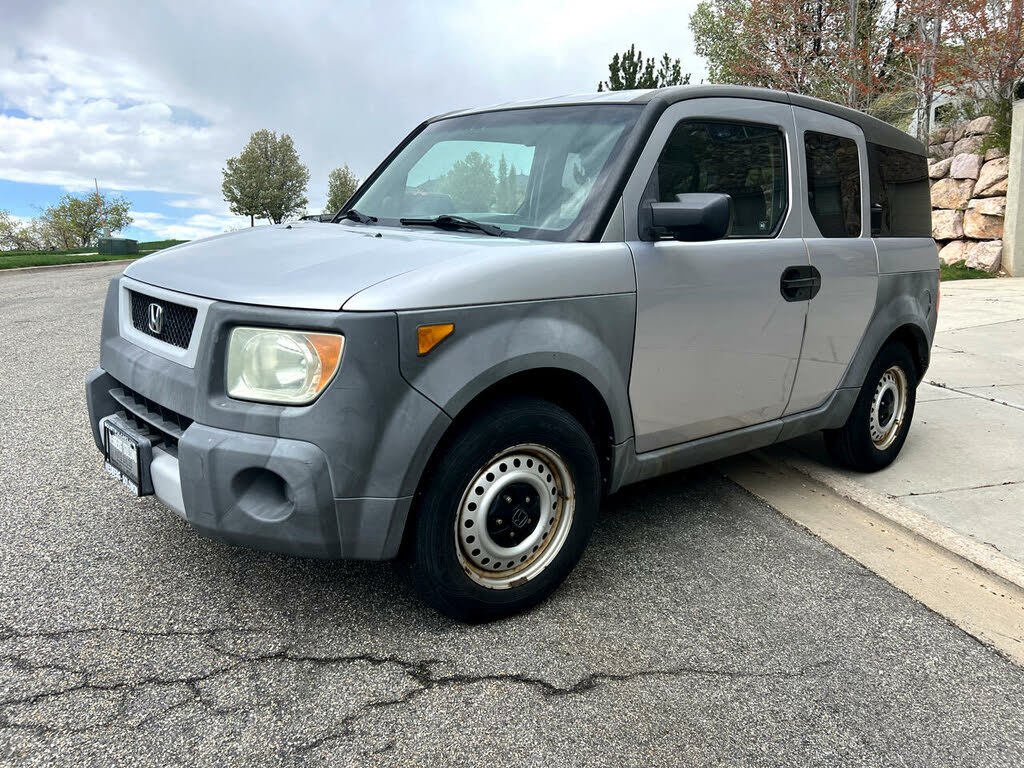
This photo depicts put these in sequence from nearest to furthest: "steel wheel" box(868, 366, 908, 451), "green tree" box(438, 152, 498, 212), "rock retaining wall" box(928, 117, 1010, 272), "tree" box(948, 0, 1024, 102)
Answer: "green tree" box(438, 152, 498, 212), "steel wheel" box(868, 366, 908, 451), "rock retaining wall" box(928, 117, 1010, 272), "tree" box(948, 0, 1024, 102)

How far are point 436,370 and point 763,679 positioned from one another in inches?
56.6

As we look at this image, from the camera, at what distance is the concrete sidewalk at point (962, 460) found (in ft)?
13.2

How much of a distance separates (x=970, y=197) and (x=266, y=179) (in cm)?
6989

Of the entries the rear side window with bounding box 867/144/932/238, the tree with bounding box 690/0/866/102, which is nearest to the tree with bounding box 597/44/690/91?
the tree with bounding box 690/0/866/102

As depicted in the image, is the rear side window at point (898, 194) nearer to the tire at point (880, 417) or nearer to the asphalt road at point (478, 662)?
the tire at point (880, 417)

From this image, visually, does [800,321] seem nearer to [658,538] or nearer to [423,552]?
[658,538]

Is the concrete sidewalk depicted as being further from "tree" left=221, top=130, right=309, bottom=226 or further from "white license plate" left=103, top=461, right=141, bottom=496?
"tree" left=221, top=130, right=309, bottom=226

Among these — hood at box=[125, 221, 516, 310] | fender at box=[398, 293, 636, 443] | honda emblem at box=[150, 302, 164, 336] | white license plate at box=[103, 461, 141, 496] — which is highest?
hood at box=[125, 221, 516, 310]

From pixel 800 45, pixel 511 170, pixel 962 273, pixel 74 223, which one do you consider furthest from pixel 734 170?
pixel 74 223

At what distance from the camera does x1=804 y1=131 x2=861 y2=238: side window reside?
3.99 meters

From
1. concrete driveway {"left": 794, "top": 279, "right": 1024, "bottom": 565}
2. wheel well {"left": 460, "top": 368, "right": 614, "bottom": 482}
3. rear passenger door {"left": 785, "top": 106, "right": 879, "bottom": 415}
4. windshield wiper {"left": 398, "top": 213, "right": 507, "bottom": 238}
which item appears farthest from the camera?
concrete driveway {"left": 794, "top": 279, "right": 1024, "bottom": 565}

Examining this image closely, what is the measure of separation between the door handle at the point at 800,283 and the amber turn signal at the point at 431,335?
1774mm

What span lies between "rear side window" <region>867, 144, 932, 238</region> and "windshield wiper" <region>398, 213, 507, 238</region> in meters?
2.20

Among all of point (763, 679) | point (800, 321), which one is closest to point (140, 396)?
point (763, 679)
